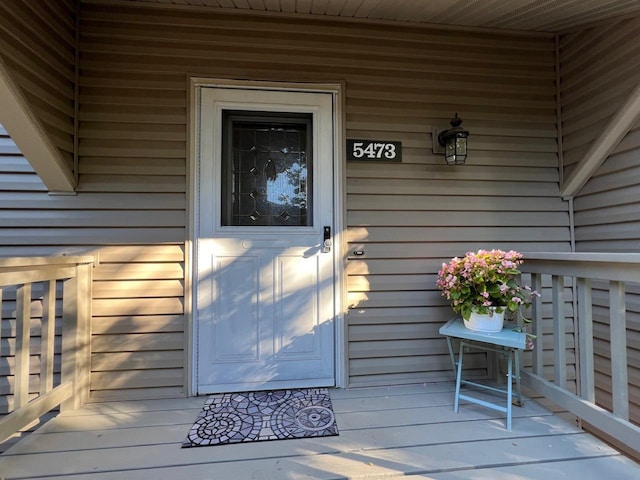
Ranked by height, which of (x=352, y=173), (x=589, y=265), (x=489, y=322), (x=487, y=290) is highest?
(x=352, y=173)

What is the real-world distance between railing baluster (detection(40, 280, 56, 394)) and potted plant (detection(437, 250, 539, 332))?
7.31 ft

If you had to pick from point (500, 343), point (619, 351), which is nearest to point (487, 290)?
point (500, 343)

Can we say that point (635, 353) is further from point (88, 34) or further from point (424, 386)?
point (88, 34)

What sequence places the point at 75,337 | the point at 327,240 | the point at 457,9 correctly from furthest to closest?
the point at 327,240 < the point at 457,9 < the point at 75,337

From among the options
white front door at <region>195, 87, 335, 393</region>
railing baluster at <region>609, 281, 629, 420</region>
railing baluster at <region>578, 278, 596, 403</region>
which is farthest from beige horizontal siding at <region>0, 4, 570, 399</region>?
railing baluster at <region>609, 281, 629, 420</region>

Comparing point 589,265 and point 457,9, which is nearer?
point 589,265

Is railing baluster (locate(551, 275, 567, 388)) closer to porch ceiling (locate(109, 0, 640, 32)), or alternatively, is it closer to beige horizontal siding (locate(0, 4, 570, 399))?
beige horizontal siding (locate(0, 4, 570, 399))

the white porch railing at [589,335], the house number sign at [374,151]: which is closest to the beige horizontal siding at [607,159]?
the white porch railing at [589,335]

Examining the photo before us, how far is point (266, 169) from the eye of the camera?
222cm

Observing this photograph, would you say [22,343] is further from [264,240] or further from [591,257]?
[591,257]

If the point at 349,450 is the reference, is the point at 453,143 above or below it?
above

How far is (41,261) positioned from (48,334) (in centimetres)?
45

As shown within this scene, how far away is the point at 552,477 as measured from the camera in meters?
1.34

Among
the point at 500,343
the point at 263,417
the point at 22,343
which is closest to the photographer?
the point at 22,343
